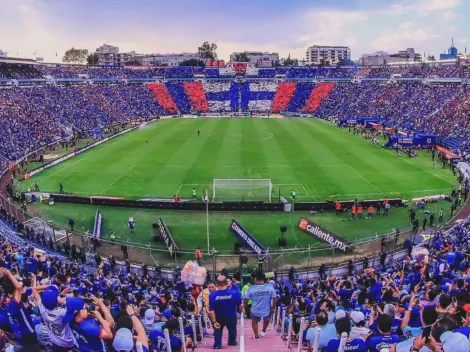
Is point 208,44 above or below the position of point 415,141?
above

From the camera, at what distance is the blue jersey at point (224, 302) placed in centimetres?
866

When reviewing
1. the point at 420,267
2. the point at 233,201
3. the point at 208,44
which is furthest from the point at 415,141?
the point at 208,44

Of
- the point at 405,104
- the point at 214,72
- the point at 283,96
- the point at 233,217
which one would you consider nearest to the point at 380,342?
the point at 233,217

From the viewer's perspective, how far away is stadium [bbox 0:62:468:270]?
2686 cm

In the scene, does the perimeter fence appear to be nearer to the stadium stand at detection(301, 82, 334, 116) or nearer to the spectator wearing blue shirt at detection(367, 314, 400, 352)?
the spectator wearing blue shirt at detection(367, 314, 400, 352)

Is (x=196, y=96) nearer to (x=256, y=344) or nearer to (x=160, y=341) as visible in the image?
(x=256, y=344)

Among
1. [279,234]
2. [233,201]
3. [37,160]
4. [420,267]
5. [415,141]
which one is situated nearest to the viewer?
[420,267]

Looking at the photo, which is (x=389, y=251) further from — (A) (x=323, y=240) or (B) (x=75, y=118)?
(B) (x=75, y=118)

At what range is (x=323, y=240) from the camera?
25.7 m

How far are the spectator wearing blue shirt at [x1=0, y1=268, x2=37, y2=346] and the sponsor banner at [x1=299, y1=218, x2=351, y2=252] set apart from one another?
17358 mm

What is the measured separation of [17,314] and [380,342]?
18.1 feet

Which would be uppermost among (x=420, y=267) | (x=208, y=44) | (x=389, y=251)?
(x=208, y=44)

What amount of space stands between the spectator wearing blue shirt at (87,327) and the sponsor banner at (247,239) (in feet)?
55.5

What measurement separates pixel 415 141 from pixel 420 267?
41.1 meters
